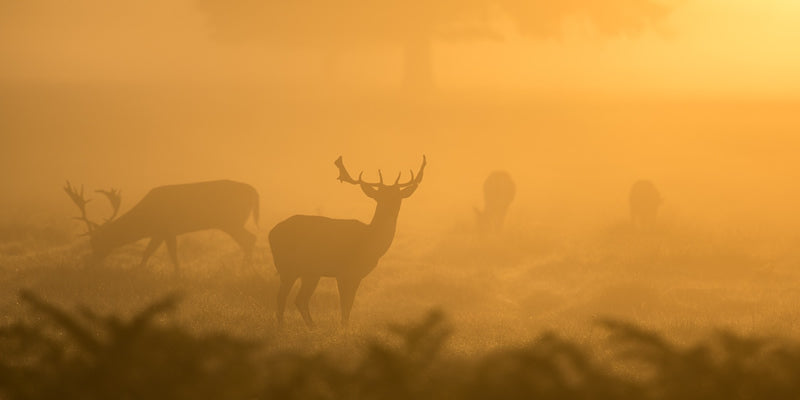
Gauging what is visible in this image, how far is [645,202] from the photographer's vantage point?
18.1m

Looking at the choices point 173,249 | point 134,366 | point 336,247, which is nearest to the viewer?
point 134,366

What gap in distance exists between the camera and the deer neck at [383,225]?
10695 millimetres

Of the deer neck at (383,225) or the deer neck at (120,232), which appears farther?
the deer neck at (120,232)

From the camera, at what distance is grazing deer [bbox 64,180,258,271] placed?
14.9 metres

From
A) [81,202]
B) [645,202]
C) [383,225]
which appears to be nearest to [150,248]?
[81,202]

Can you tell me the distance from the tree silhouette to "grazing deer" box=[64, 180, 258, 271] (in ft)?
93.4

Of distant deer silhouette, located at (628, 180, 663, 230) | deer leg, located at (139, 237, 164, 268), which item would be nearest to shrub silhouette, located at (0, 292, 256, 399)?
deer leg, located at (139, 237, 164, 268)

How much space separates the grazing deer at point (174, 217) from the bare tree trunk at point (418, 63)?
30.9m

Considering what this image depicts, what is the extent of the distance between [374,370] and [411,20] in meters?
43.5

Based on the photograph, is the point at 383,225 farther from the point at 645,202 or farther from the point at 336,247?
the point at 645,202

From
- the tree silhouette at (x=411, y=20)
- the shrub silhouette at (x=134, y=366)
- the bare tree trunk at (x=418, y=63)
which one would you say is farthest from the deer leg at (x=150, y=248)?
the bare tree trunk at (x=418, y=63)

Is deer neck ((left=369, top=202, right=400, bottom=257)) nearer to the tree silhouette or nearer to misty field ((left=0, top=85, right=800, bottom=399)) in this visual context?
misty field ((left=0, top=85, right=800, bottom=399))

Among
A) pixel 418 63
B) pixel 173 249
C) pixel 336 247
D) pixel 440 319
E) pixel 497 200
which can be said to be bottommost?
pixel 173 249

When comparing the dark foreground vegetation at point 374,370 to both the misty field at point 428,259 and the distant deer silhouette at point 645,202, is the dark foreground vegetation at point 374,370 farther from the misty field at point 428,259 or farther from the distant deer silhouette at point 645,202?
the distant deer silhouette at point 645,202
